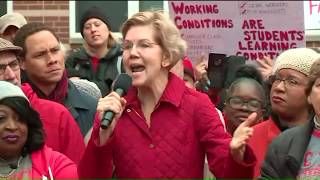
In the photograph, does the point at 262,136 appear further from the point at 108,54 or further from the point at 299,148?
the point at 108,54

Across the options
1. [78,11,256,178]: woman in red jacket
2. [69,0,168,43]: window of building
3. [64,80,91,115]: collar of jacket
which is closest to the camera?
[78,11,256,178]: woman in red jacket

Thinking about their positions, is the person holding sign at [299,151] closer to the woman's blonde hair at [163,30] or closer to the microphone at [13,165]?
the woman's blonde hair at [163,30]

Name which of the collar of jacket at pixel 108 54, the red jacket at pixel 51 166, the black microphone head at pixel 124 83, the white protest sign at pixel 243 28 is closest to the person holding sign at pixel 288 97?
the black microphone head at pixel 124 83

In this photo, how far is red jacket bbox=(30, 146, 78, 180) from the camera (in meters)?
4.57

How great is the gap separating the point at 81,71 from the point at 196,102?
3.83 m

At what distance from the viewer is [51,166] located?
15.1 ft

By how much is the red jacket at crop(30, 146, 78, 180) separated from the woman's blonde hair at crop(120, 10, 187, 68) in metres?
0.73

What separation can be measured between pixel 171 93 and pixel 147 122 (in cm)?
19

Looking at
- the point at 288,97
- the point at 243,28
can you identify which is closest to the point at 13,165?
the point at 288,97

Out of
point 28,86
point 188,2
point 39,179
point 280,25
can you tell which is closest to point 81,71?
point 188,2

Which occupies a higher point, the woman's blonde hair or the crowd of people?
the woman's blonde hair

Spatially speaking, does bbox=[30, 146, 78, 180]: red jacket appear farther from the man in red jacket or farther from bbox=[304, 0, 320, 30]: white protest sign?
bbox=[304, 0, 320, 30]: white protest sign

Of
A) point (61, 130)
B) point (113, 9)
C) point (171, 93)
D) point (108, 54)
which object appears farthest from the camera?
point (113, 9)

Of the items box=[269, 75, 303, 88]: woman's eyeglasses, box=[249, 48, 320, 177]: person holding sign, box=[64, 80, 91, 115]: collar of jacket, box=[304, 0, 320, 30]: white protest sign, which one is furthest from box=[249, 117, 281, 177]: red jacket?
box=[304, 0, 320, 30]: white protest sign
